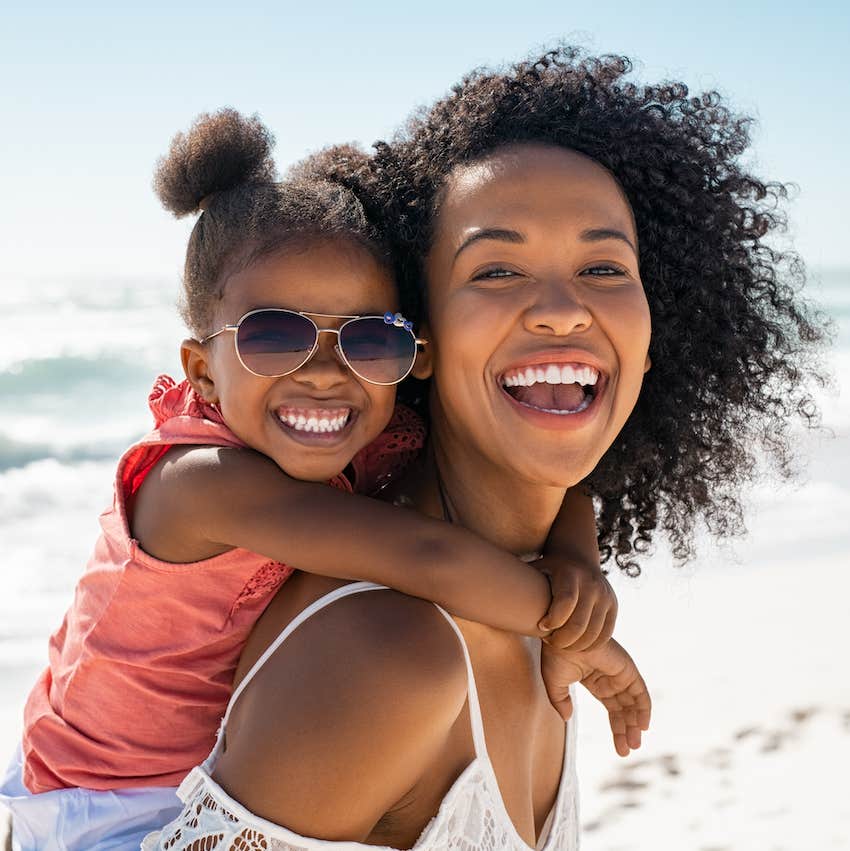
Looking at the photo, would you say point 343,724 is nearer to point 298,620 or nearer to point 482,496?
point 298,620

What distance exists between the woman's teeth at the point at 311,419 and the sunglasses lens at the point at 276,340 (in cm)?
10

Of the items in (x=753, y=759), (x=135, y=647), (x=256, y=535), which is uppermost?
(x=256, y=535)

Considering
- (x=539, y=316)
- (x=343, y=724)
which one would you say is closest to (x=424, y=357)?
(x=539, y=316)

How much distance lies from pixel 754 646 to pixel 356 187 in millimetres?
5563

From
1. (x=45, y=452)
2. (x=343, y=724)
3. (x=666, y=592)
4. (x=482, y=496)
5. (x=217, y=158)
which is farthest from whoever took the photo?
(x=45, y=452)

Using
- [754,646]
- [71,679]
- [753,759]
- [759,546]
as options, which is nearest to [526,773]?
[71,679]

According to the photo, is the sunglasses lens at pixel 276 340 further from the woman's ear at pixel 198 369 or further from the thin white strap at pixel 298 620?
the thin white strap at pixel 298 620

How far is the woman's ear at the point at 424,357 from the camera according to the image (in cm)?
269

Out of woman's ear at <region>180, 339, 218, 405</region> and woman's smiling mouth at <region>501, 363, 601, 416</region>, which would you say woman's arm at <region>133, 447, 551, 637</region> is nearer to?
woman's ear at <region>180, 339, 218, 405</region>

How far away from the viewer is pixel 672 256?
2920 mm

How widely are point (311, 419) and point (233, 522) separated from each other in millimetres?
286

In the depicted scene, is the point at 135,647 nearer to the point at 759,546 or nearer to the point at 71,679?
the point at 71,679

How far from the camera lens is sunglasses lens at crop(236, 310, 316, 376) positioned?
99.3 inches

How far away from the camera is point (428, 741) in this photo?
2016mm
